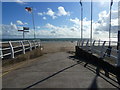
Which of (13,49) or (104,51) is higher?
(104,51)

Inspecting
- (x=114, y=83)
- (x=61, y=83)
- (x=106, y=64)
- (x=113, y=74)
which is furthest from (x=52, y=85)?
(x=106, y=64)

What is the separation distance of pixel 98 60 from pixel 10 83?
6.56 m

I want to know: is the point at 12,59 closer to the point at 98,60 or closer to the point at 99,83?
the point at 98,60

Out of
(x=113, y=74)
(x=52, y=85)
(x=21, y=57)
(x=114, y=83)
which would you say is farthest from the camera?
(x=21, y=57)

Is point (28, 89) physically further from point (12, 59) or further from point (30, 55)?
point (30, 55)

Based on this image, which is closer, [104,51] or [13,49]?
[104,51]

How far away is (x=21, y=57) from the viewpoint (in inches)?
523

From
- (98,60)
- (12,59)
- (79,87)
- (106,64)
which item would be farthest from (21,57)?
(79,87)

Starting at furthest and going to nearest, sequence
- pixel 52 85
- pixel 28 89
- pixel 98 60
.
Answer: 1. pixel 98 60
2. pixel 52 85
3. pixel 28 89

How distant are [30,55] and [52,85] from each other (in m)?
9.88

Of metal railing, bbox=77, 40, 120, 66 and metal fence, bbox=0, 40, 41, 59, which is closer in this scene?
metal railing, bbox=77, 40, 120, 66

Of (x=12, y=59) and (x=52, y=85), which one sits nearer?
(x=52, y=85)

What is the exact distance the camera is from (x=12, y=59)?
11.8 meters

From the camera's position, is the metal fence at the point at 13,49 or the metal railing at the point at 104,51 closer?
the metal railing at the point at 104,51
